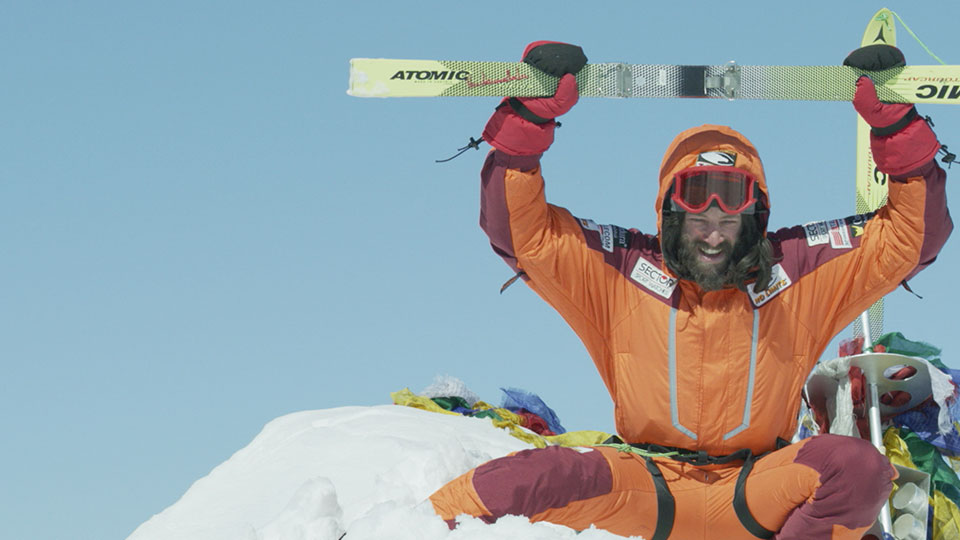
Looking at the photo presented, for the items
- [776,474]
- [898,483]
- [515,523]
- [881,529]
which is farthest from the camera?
[898,483]

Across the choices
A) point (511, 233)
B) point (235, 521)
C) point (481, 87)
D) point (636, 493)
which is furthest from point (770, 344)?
point (235, 521)

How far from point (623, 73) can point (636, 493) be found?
1.56m

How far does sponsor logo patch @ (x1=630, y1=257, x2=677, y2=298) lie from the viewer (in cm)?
482

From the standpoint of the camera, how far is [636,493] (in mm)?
4656

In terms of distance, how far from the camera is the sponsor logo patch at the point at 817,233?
500 cm

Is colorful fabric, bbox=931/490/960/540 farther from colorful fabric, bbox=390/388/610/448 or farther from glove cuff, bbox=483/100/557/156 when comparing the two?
glove cuff, bbox=483/100/557/156

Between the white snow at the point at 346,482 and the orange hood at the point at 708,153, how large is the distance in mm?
1381

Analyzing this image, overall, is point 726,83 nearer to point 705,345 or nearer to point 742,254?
point 742,254

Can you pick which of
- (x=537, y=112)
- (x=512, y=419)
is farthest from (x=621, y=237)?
(x=512, y=419)

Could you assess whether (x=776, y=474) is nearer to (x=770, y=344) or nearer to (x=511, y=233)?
(x=770, y=344)

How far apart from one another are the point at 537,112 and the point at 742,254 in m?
0.94

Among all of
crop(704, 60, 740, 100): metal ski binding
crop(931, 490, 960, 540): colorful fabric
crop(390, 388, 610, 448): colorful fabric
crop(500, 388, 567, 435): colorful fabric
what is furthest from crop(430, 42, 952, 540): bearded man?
crop(500, 388, 567, 435): colorful fabric

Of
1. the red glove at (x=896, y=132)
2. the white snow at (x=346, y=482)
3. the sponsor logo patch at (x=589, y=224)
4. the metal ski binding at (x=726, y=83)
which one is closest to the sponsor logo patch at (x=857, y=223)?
the red glove at (x=896, y=132)

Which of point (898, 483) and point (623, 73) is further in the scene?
point (898, 483)
